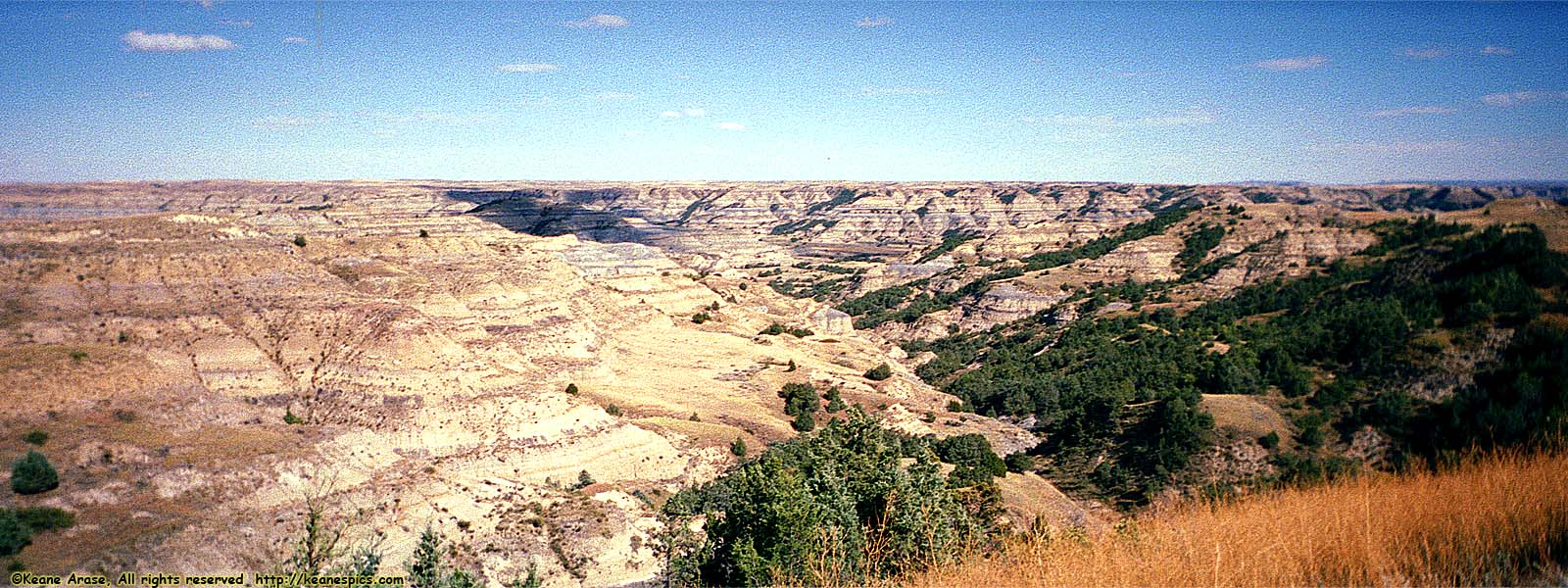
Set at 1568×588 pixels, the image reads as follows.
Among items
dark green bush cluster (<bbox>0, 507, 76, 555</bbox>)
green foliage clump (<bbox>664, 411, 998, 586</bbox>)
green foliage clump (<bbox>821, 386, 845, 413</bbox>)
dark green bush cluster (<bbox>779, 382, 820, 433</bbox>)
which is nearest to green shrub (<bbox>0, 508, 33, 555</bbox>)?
dark green bush cluster (<bbox>0, 507, 76, 555</bbox>)

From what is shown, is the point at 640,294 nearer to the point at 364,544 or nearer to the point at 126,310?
the point at 126,310

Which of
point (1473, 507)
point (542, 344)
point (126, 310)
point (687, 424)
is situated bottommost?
point (687, 424)

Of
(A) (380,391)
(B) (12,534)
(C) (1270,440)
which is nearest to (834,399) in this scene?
(C) (1270,440)

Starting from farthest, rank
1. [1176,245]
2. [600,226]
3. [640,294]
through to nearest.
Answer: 1. [600,226]
2. [1176,245]
3. [640,294]

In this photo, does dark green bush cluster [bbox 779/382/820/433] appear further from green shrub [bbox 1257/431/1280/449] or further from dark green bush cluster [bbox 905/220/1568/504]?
green shrub [bbox 1257/431/1280/449]

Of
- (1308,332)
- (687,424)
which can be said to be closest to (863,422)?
(687,424)

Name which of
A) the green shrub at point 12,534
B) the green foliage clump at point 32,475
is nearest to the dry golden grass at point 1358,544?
the green shrub at point 12,534
